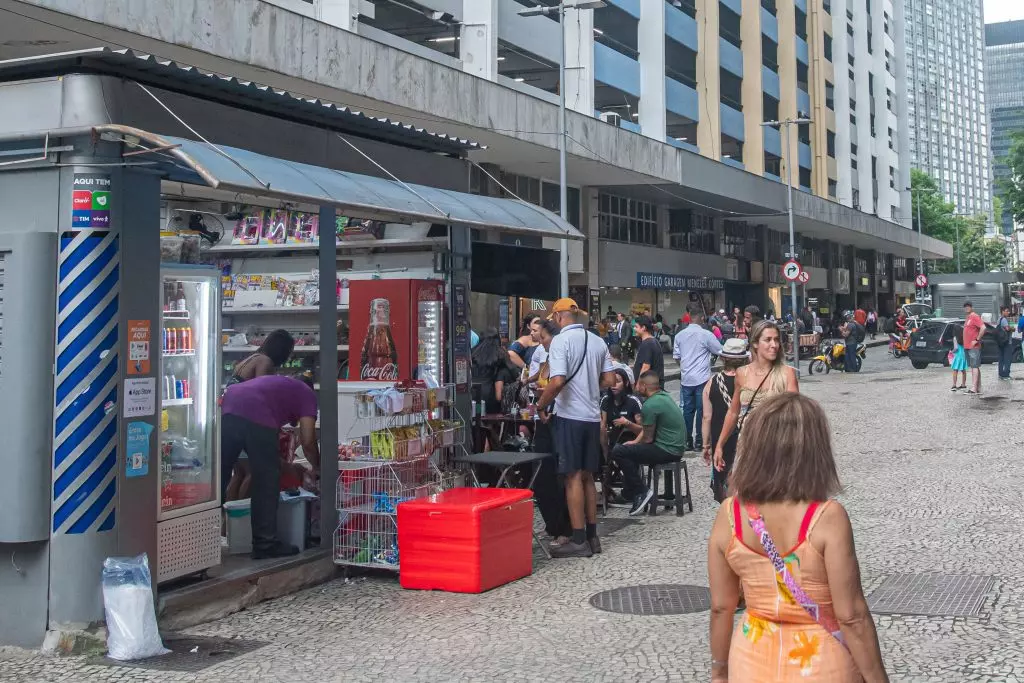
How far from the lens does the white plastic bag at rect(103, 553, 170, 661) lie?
589 centimetres

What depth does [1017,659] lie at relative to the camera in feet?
17.7

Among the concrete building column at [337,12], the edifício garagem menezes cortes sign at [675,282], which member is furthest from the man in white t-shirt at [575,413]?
the edifício garagem menezes cortes sign at [675,282]

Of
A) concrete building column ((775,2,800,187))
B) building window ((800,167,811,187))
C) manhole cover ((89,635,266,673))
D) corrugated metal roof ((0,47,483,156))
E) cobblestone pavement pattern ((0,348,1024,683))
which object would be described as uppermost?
concrete building column ((775,2,800,187))

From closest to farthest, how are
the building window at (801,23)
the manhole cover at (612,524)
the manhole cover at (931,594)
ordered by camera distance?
the manhole cover at (931,594) → the manhole cover at (612,524) → the building window at (801,23)

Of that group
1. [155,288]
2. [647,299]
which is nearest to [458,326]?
→ [155,288]

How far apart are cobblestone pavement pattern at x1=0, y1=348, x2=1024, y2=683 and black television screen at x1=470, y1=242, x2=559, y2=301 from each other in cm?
263

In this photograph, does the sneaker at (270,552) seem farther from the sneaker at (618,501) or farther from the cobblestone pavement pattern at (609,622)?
the sneaker at (618,501)

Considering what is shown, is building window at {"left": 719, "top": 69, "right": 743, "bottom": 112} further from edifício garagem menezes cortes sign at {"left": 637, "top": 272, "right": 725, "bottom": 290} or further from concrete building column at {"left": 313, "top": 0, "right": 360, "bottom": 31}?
concrete building column at {"left": 313, "top": 0, "right": 360, "bottom": 31}

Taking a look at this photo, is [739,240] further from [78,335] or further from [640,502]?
[78,335]

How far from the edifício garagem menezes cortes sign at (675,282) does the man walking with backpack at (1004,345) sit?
13688 millimetres

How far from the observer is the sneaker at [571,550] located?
26.9 ft

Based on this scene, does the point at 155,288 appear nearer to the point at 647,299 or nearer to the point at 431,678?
the point at 431,678

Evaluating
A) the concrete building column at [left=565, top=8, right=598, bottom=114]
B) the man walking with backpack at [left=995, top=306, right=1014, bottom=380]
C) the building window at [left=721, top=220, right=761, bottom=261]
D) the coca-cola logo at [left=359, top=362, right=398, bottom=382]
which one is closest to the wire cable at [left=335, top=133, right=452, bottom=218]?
the coca-cola logo at [left=359, top=362, right=398, bottom=382]

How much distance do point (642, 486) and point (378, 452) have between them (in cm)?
305
